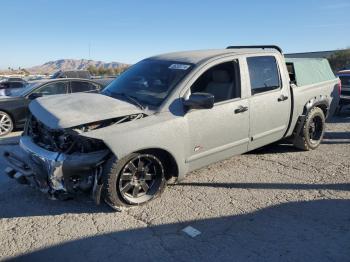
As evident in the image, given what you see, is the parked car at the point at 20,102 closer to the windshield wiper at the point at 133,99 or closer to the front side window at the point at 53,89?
the front side window at the point at 53,89

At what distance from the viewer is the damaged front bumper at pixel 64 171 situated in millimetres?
4082

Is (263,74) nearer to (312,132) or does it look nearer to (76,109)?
(312,132)

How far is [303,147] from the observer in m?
6.90

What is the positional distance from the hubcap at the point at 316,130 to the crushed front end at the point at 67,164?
4332mm

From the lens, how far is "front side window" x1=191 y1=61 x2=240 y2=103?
203 inches

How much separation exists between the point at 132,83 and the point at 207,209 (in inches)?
82.6

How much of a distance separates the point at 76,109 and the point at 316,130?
188 inches

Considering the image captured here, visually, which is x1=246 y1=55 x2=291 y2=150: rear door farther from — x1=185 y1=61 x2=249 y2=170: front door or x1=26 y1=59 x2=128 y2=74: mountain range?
x1=26 y1=59 x2=128 y2=74: mountain range

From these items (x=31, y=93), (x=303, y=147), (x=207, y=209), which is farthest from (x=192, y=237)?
(x=31, y=93)

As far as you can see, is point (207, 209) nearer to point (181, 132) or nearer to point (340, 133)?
point (181, 132)

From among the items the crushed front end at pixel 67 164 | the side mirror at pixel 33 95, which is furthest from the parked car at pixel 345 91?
the crushed front end at pixel 67 164

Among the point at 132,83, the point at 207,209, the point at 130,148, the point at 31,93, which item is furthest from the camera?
the point at 31,93

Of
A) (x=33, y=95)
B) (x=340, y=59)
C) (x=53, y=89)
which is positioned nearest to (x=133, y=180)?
(x=33, y=95)

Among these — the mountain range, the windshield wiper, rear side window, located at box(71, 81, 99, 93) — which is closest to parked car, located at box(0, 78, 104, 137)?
rear side window, located at box(71, 81, 99, 93)
